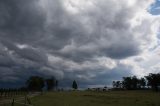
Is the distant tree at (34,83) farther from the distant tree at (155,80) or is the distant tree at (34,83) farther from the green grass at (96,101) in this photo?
the green grass at (96,101)

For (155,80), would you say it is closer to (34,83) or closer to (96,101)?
(34,83)

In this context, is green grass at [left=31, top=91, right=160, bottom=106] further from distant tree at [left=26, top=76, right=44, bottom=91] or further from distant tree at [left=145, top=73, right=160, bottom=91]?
distant tree at [left=26, top=76, right=44, bottom=91]

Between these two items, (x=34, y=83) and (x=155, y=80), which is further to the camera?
(x=34, y=83)

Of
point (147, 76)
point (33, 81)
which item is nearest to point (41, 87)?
point (33, 81)

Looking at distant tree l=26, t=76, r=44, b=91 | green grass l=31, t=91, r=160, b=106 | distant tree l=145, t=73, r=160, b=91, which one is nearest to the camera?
green grass l=31, t=91, r=160, b=106

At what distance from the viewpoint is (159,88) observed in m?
171

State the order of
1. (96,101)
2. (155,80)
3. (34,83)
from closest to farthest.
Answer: (96,101) < (155,80) < (34,83)

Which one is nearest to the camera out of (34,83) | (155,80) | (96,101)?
(96,101)

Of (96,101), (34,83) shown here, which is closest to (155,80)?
(34,83)

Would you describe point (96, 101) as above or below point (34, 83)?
below

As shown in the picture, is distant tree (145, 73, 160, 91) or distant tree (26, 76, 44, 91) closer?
distant tree (145, 73, 160, 91)

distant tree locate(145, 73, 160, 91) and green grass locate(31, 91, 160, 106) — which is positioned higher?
distant tree locate(145, 73, 160, 91)

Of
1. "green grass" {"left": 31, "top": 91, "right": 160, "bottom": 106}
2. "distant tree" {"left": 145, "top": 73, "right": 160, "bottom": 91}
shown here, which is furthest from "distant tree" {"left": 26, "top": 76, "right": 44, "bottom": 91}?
"green grass" {"left": 31, "top": 91, "right": 160, "bottom": 106}

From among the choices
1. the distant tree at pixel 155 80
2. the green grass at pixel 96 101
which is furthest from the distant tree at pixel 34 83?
the green grass at pixel 96 101
